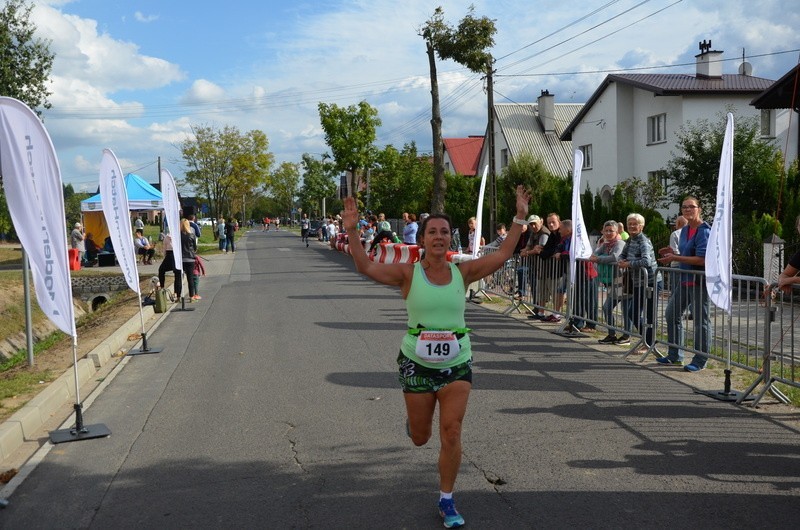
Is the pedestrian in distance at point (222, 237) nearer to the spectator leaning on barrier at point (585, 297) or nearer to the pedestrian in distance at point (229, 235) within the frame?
the pedestrian in distance at point (229, 235)

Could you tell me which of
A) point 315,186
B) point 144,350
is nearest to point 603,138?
point 144,350

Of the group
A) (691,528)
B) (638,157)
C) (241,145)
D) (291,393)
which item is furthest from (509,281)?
(241,145)

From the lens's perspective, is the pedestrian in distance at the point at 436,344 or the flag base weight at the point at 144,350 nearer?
the pedestrian in distance at the point at 436,344

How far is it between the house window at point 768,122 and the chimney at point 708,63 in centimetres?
335

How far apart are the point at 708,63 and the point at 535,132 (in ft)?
62.4

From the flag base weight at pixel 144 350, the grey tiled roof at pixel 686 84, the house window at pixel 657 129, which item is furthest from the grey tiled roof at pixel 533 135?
the flag base weight at pixel 144 350

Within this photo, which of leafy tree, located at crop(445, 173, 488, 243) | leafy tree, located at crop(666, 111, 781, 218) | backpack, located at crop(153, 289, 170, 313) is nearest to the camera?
backpack, located at crop(153, 289, 170, 313)

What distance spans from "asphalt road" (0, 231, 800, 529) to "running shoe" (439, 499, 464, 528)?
0.10 metres

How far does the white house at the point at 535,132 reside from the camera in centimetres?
5212

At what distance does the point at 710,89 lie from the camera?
3272 cm

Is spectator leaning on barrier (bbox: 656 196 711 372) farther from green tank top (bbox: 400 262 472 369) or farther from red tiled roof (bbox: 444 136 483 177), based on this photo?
red tiled roof (bbox: 444 136 483 177)

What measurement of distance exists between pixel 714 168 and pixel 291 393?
65.2 feet

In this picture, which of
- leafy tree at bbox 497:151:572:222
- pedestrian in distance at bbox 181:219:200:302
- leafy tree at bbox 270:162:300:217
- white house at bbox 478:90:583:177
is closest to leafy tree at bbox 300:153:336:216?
leafy tree at bbox 270:162:300:217

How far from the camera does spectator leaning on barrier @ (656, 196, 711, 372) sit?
8.50 meters
